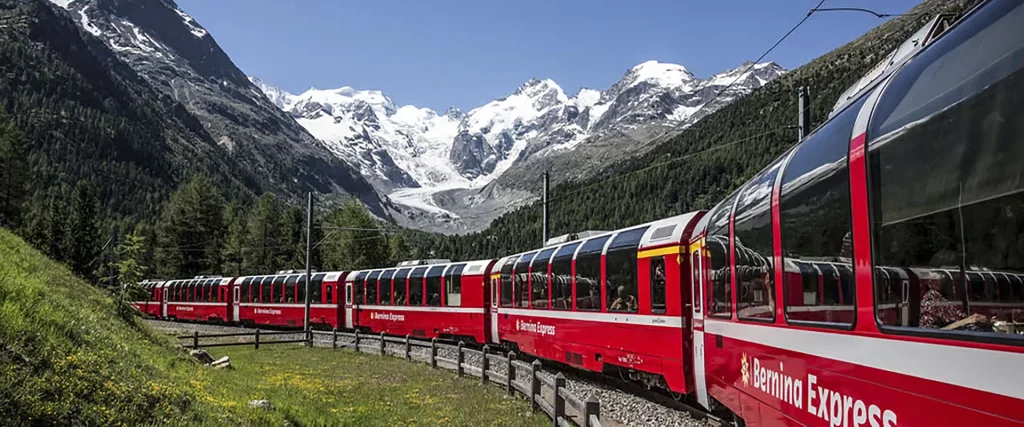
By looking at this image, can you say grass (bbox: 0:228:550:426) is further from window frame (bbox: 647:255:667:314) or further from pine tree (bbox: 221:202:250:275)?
pine tree (bbox: 221:202:250:275)

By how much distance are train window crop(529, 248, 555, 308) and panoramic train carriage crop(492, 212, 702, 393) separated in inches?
1.0

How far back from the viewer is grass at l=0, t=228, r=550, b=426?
7.32 metres

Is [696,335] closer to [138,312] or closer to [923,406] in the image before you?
[923,406]

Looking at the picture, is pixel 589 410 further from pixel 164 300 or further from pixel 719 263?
pixel 164 300

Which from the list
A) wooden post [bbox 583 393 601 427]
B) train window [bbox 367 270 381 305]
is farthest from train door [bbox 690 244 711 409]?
train window [bbox 367 270 381 305]

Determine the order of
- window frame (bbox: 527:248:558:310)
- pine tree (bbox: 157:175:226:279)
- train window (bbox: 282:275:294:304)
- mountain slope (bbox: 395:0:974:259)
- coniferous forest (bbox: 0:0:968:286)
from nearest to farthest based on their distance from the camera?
window frame (bbox: 527:248:558:310) < train window (bbox: 282:275:294:304) < coniferous forest (bbox: 0:0:968:286) < pine tree (bbox: 157:175:226:279) < mountain slope (bbox: 395:0:974:259)

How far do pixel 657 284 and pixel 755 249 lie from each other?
244 inches

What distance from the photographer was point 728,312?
9.09 metres

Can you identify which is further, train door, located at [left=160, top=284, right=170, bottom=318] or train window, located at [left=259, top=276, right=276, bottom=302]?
train door, located at [left=160, top=284, right=170, bottom=318]

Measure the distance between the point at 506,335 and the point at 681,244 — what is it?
40.9 feet

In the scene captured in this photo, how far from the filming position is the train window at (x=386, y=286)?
34.6 metres

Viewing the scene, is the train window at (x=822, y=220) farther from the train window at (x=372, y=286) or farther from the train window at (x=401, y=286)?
the train window at (x=372, y=286)

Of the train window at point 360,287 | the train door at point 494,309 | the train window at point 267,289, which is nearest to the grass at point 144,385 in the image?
the train door at point 494,309

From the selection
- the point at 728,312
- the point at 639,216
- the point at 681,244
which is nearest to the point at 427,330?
the point at 681,244
